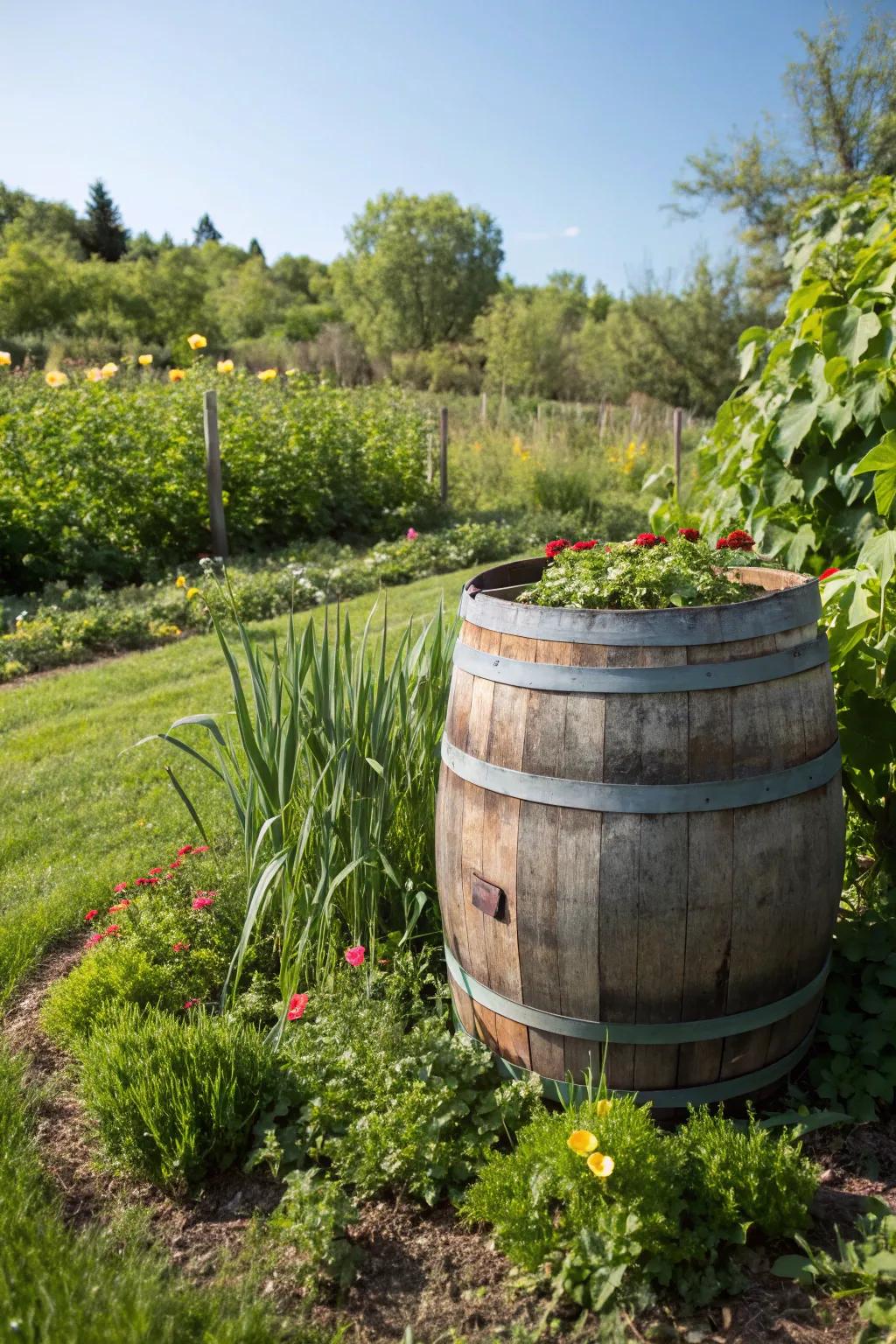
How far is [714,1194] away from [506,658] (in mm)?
1082

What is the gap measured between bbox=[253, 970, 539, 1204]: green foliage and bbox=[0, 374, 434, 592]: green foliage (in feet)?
21.7

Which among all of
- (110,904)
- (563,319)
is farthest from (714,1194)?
(563,319)

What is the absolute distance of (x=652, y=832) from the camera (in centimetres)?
175

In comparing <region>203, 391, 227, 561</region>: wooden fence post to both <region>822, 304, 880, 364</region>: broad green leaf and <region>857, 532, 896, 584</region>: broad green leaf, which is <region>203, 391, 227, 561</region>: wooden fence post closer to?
<region>822, 304, 880, 364</region>: broad green leaf

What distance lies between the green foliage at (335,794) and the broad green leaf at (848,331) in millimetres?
1490

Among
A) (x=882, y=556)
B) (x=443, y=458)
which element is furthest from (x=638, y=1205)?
(x=443, y=458)

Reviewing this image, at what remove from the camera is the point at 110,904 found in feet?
9.91

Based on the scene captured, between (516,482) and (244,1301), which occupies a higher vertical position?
(516,482)

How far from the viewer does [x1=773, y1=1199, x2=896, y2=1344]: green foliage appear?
1.46 m

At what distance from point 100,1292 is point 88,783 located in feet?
9.40

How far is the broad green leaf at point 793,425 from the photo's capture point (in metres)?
2.85

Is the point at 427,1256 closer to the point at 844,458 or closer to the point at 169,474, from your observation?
the point at 844,458

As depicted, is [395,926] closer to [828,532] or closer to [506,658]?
[506,658]

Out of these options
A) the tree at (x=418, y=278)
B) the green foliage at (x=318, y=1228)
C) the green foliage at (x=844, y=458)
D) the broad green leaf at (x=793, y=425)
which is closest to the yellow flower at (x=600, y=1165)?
the green foliage at (x=318, y=1228)
